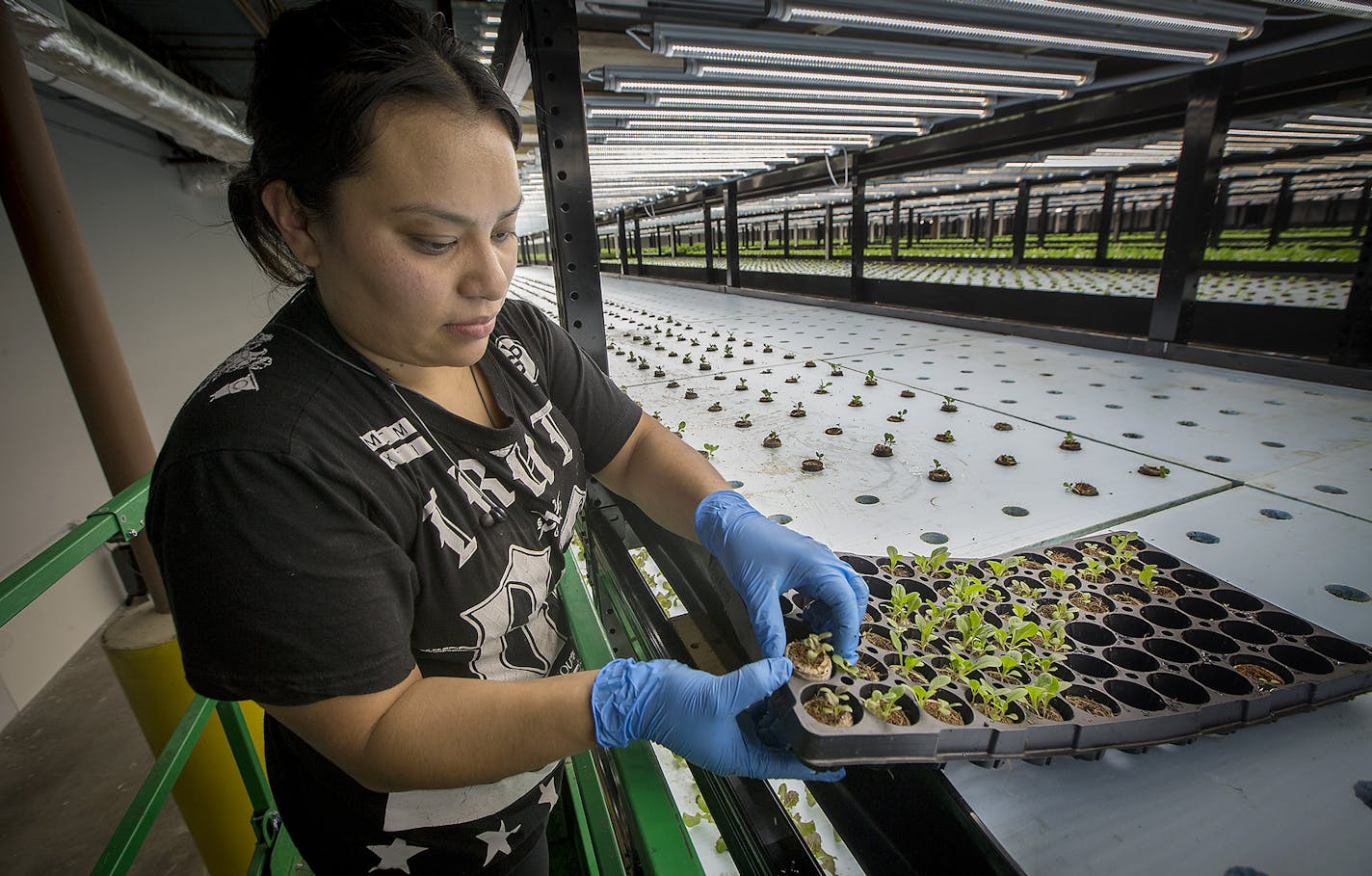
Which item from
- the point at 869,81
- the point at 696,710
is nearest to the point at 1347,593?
the point at 696,710

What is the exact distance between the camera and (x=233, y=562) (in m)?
0.71

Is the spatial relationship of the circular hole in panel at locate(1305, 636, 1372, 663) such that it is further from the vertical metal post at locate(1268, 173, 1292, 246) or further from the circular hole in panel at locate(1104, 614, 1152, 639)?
the vertical metal post at locate(1268, 173, 1292, 246)

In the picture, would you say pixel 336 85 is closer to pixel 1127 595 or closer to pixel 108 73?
pixel 1127 595

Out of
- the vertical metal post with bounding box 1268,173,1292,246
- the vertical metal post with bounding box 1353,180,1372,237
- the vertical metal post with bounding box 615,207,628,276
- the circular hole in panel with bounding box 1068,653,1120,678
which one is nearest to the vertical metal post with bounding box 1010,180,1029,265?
the vertical metal post with bounding box 1268,173,1292,246

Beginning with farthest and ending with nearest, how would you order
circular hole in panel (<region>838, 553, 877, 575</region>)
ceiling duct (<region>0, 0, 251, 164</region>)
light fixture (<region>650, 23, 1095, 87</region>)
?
light fixture (<region>650, 23, 1095, 87</region>), ceiling duct (<region>0, 0, 251, 164</region>), circular hole in panel (<region>838, 553, 877, 575</region>)

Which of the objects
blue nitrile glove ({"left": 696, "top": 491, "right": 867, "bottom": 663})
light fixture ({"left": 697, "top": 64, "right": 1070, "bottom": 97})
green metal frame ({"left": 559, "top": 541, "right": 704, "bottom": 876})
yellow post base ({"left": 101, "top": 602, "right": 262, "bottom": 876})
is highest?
light fixture ({"left": 697, "top": 64, "right": 1070, "bottom": 97})

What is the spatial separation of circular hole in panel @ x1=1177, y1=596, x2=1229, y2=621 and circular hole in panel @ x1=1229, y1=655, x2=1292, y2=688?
169mm

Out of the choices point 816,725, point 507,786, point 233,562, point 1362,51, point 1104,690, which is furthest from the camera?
point 1362,51

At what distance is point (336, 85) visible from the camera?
0.77 metres

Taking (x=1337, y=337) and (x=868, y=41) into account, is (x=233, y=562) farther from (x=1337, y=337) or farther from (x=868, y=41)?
(x=1337, y=337)

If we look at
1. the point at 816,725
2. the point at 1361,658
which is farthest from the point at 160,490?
the point at 1361,658

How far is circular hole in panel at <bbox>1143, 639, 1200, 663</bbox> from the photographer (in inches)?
53.1

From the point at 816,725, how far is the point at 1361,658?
1.39m

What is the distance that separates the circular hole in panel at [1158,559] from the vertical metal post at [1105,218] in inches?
372
